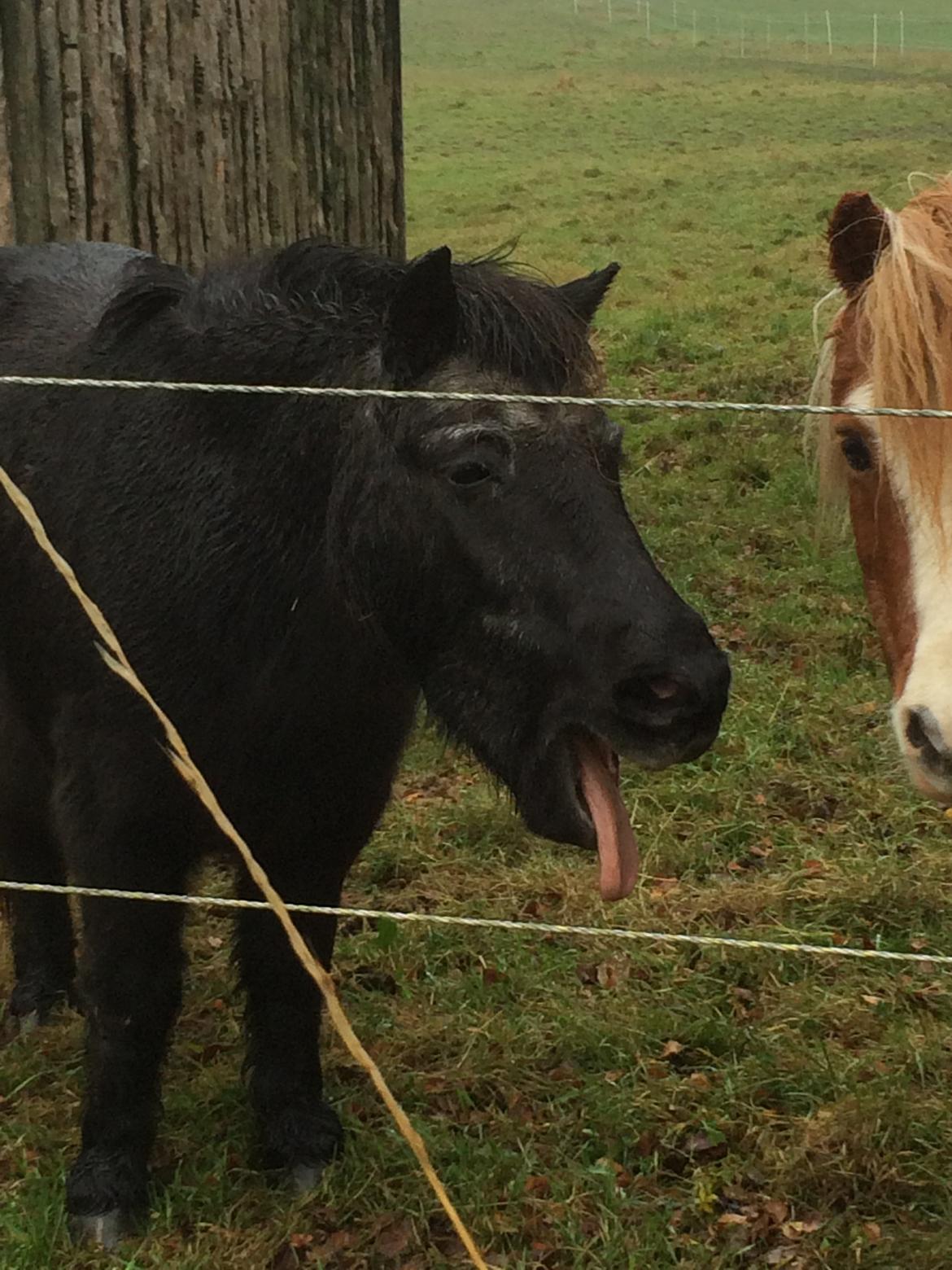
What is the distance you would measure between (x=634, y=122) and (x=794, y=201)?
346 inches

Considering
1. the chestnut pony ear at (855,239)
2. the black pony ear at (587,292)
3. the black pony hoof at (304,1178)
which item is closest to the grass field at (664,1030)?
the black pony hoof at (304,1178)

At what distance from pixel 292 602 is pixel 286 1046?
3.83 feet

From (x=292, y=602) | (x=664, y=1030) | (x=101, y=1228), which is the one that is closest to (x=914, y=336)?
(x=292, y=602)

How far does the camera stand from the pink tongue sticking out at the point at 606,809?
2.28 meters

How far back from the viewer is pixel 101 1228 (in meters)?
2.92

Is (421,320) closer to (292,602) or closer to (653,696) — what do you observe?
(292,602)

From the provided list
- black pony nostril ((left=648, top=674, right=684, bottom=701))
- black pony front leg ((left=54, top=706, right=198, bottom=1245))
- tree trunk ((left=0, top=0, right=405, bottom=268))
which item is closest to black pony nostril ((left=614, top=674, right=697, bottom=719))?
black pony nostril ((left=648, top=674, right=684, bottom=701))

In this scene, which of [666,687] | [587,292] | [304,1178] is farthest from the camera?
[304,1178]

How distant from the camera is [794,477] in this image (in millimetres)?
7555

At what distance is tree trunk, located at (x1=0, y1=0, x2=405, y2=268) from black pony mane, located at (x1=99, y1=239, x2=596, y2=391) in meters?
1.66

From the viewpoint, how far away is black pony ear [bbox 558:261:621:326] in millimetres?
2600

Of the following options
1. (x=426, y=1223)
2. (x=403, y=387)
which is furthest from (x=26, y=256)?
(x=426, y=1223)

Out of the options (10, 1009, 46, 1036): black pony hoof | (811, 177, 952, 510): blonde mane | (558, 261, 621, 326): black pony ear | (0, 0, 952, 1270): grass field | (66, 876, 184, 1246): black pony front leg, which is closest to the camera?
(811, 177, 952, 510): blonde mane

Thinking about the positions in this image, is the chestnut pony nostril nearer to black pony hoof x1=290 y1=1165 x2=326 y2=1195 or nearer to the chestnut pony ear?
the chestnut pony ear
